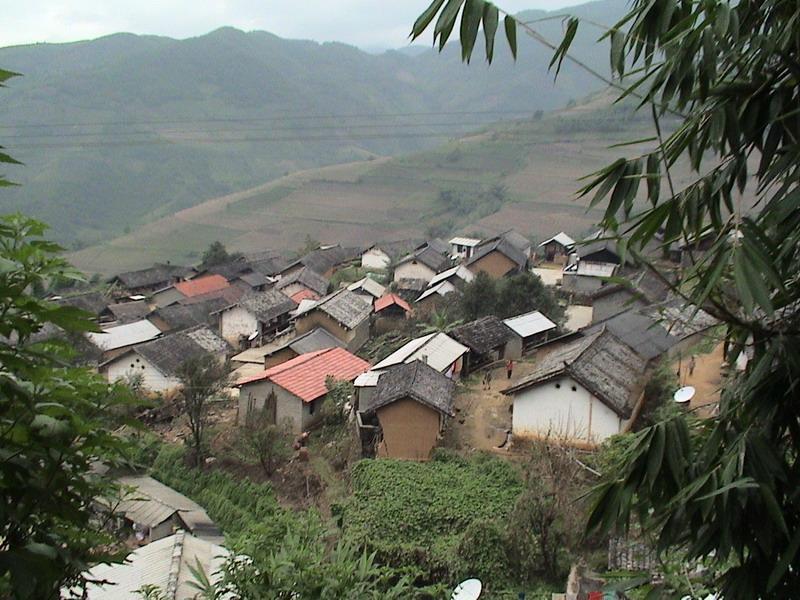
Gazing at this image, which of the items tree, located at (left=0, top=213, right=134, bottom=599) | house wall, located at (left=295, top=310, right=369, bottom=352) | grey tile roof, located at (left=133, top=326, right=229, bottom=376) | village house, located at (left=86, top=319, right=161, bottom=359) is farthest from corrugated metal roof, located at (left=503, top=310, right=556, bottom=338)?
tree, located at (left=0, top=213, right=134, bottom=599)

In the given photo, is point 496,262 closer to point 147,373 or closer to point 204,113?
point 147,373

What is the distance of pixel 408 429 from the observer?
15406 mm

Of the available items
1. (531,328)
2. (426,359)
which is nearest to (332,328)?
(531,328)

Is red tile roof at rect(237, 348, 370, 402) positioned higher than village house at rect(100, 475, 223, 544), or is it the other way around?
red tile roof at rect(237, 348, 370, 402)

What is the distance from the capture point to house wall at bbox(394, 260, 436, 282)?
35.1m

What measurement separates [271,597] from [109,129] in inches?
4756

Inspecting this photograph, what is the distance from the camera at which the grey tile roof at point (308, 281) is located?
34.4 m

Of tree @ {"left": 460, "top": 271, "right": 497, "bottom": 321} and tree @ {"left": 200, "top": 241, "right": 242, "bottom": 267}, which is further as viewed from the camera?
tree @ {"left": 200, "top": 241, "right": 242, "bottom": 267}

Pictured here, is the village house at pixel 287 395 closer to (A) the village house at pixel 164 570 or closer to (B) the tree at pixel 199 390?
(B) the tree at pixel 199 390

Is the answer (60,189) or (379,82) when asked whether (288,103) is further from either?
(60,189)

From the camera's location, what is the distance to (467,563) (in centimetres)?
1099

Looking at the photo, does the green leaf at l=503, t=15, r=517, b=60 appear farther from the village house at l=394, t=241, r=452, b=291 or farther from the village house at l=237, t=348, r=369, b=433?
the village house at l=394, t=241, r=452, b=291

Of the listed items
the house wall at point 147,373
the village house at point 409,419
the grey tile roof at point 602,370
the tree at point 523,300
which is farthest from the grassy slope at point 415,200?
the village house at point 409,419

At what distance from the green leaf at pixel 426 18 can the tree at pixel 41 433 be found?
1.60 m
